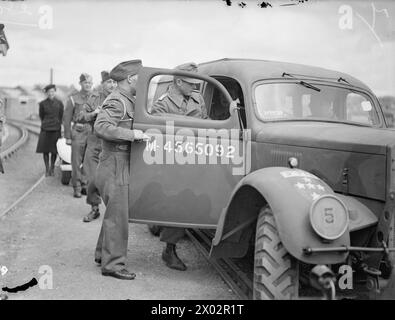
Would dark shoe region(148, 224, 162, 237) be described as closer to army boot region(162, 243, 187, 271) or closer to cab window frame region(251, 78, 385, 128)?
army boot region(162, 243, 187, 271)

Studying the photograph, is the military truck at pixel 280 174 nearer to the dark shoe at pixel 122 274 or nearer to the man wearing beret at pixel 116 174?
the man wearing beret at pixel 116 174

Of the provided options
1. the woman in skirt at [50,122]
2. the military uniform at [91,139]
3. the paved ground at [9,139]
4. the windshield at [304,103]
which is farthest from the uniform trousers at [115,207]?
the paved ground at [9,139]

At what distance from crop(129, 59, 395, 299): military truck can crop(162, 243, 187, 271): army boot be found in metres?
0.71

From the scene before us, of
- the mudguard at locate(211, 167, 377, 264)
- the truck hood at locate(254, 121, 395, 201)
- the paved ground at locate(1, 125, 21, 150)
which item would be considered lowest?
the paved ground at locate(1, 125, 21, 150)

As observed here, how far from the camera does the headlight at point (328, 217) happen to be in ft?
10.5

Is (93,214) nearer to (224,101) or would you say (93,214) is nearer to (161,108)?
(161,108)

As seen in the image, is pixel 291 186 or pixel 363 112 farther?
pixel 363 112

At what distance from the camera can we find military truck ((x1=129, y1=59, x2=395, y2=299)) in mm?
3322

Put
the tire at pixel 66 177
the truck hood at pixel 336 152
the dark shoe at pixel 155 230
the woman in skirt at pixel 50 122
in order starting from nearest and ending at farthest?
the truck hood at pixel 336 152 → the dark shoe at pixel 155 230 → the tire at pixel 66 177 → the woman in skirt at pixel 50 122

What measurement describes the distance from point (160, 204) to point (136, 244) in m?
1.78

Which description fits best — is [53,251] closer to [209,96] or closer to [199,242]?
[199,242]

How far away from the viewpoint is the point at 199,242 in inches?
240

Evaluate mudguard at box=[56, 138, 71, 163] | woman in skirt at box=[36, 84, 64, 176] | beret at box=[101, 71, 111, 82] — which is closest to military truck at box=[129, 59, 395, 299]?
beret at box=[101, 71, 111, 82]
